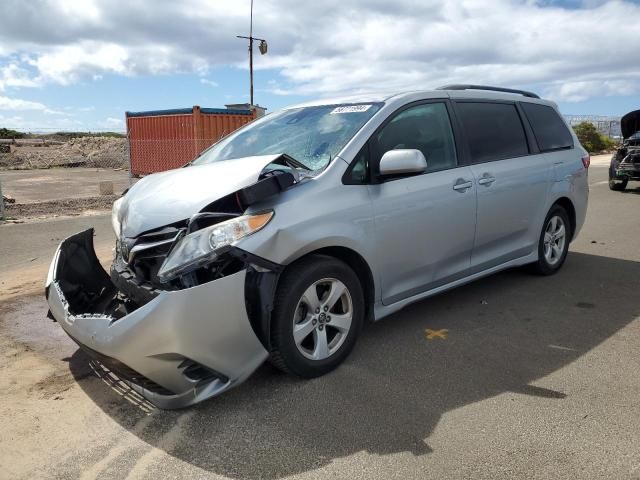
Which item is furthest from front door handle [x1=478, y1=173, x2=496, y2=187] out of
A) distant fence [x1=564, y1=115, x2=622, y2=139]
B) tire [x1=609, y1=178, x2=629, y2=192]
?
distant fence [x1=564, y1=115, x2=622, y2=139]

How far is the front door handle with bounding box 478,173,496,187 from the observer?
4.52 m

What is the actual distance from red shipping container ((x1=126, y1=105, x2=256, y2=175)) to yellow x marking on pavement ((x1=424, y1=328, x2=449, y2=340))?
45.8 feet

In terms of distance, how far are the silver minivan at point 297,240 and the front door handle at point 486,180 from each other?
16 mm

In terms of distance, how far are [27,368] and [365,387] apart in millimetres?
2269

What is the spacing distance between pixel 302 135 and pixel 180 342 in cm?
191

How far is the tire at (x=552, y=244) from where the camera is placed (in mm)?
5535

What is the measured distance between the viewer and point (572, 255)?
6.79 metres

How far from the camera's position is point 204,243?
3.01m

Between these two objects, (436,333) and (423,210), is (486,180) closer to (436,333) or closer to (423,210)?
(423,210)

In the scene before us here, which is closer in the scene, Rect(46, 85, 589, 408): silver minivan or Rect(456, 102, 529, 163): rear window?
Rect(46, 85, 589, 408): silver minivan

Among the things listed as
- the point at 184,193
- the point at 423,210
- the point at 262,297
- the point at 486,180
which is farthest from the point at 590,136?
the point at 262,297

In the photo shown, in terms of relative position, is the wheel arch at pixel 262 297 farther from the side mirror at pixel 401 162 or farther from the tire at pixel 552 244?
the tire at pixel 552 244

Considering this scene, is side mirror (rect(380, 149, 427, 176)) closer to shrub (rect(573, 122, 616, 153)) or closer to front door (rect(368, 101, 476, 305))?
front door (rect(368, 101, 476, 305))

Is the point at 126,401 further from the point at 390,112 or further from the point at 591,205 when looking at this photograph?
the point at 591,205
